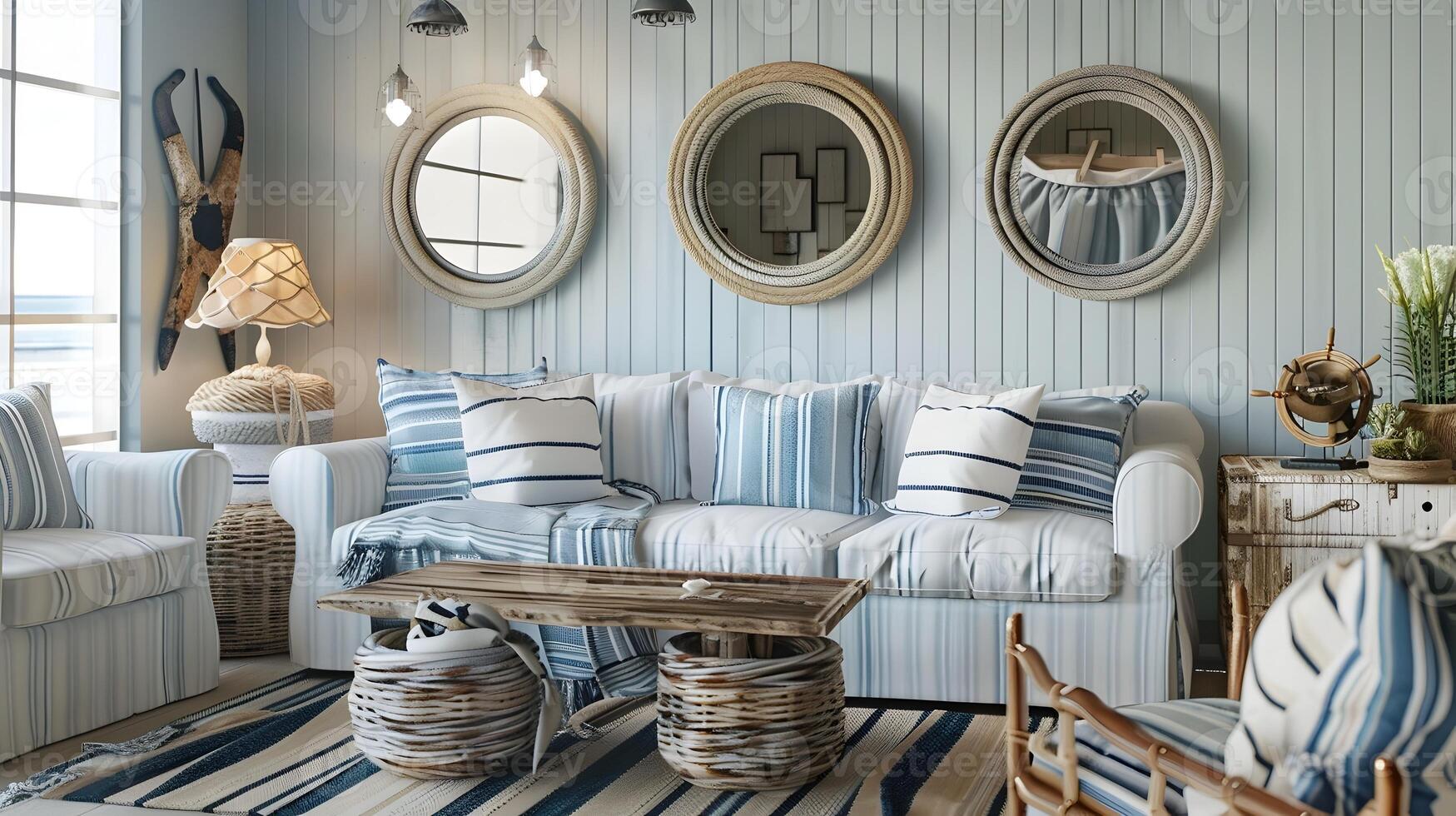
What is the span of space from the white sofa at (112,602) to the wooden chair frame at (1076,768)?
195 centimetres

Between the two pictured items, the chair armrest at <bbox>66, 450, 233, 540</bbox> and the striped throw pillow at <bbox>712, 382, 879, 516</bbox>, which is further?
the striped throw pillow at <bbox>712, 382, 879, 516</bbox>

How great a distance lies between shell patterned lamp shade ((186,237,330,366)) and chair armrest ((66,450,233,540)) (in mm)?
666

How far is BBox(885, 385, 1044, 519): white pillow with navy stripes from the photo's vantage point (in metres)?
3.15

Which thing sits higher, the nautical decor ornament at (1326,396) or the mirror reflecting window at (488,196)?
the mirror reflecting window at (488,196)

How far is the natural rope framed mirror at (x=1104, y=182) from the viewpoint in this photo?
356 cm

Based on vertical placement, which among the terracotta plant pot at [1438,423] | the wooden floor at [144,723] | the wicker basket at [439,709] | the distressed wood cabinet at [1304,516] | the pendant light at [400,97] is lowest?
the wooden floor at [144,723]

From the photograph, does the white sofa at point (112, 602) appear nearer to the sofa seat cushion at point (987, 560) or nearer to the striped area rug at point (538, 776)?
the striped area rug at point (538, 776)

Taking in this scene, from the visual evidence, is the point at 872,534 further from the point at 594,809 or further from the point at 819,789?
the point at 594,809

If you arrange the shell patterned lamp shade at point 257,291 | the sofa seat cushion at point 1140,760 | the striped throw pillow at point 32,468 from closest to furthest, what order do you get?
the sofa seat cushion at point 1140,760 < the striped throw pillow at point 32,468 < the shell patterned lamp shade at point 257,291

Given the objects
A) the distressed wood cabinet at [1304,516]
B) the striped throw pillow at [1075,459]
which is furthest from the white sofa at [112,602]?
the distressed wood cabinet at [1304,516]

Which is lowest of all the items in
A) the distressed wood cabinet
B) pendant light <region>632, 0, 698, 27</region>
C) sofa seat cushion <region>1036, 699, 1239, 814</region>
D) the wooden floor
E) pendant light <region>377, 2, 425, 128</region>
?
the wooden floor

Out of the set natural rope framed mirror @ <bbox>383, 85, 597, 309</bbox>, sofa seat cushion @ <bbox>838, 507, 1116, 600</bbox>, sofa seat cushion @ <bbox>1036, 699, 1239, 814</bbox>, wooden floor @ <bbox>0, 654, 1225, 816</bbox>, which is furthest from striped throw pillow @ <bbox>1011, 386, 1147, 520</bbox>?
natural rope framed mirror @ <bbox>383, 85, 597, 309</bbox>

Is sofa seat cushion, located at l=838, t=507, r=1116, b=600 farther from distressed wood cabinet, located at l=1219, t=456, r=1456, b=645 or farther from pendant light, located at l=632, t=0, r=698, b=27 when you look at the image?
pendant light, located at l=632, t=0, r=698, b=27

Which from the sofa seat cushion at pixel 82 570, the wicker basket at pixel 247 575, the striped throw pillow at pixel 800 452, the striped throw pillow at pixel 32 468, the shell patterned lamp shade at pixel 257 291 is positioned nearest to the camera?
the sofa seat cushion at pixel 82 570
